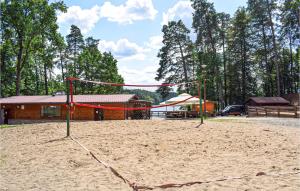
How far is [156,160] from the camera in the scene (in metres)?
7.12

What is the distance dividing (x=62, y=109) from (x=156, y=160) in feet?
82.0

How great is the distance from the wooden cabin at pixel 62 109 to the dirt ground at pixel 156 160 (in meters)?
18.0

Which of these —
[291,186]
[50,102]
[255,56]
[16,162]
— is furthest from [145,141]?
[255,56]

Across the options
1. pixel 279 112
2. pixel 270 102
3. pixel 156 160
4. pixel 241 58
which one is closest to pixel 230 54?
pixel 241 58

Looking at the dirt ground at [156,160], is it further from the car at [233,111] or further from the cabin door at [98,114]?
the car at [233,111]

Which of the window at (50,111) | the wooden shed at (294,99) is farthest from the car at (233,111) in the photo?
the window at (50,111)

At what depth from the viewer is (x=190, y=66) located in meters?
46.4

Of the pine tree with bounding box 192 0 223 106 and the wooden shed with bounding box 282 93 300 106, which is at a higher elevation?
the pine tree with bounding box 192 0 223 106

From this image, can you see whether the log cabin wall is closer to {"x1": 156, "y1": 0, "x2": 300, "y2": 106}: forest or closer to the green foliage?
the green foliage

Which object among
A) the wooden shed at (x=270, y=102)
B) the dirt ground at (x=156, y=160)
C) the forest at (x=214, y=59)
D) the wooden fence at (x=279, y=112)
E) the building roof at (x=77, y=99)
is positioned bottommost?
the dirt ground at (x=156, y=160)

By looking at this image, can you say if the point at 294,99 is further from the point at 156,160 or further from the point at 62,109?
A: the point at 156,160

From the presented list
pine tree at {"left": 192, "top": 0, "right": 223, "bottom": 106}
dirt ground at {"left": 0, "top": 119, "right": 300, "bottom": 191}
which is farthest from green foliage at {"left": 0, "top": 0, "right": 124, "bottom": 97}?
dirt ground at {"left": 0, "top": 119, "right": 300, "bottom": 191}

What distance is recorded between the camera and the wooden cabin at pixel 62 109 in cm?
2933

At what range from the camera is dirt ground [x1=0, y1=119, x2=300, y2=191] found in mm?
5133
